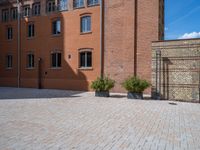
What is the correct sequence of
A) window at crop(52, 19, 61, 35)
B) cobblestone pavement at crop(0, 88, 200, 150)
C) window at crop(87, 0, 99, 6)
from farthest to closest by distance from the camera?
window at crop(52, 19, 61, 35) → window at crop(87, 0, 99, 6) → cobblestone pavement at crop(0, 88, 200, 150)

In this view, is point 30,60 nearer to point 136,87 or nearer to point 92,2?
point 92,2

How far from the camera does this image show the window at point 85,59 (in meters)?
20.4

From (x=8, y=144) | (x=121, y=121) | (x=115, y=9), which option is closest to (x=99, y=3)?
(x=115, y=9)

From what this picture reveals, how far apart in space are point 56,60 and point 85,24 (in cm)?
445

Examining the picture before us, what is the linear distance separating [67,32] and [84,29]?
1752 mm

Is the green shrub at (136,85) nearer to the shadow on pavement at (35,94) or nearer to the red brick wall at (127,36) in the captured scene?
the red brick wall at (127,36)

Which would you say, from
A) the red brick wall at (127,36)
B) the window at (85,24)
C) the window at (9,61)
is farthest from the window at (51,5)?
the window at (9,61)

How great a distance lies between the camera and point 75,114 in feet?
31.8

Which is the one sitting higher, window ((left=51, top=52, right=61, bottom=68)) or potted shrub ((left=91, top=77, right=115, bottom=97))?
window ((left=51, top=52, right=61, bottom=68))

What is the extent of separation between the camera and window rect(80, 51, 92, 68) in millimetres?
20375

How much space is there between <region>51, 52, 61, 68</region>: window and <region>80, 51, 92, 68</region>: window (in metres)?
2.53

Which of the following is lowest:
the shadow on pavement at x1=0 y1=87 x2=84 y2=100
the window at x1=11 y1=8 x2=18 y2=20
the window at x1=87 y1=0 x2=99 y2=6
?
the shadow on pavement at x1=0 y1=87 x2=84 y2=100

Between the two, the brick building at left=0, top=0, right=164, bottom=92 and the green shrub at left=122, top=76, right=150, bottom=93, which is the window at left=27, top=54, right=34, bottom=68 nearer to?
the brick building at left=0, top=0, right=164, bottom=92

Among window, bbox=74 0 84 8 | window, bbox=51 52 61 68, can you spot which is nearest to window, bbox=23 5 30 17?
window, bbox=51 52 61 68
